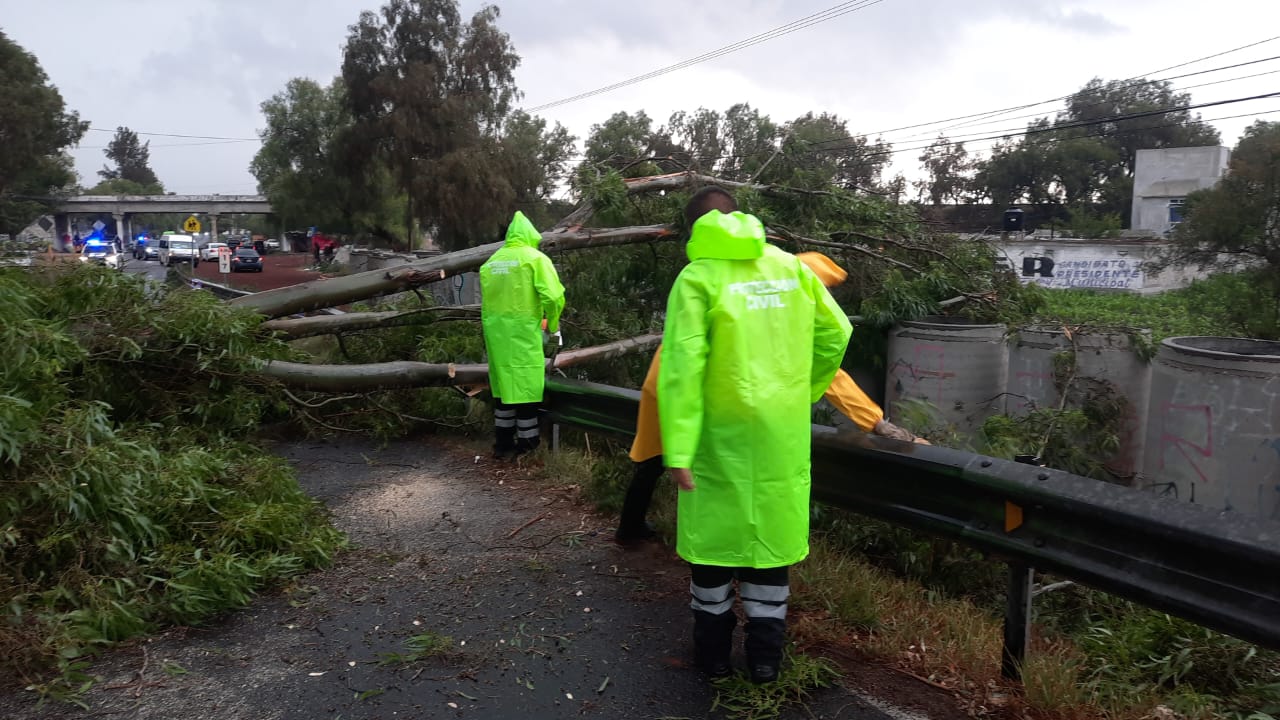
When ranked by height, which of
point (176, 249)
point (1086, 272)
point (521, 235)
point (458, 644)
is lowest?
point (458, 644)

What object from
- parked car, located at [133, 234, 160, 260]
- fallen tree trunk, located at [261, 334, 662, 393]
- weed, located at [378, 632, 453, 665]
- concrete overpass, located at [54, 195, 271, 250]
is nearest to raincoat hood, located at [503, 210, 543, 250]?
fallen tree trunk, located at [261, 334, 662, 393]

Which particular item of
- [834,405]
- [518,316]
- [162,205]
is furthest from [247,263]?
[834,405]

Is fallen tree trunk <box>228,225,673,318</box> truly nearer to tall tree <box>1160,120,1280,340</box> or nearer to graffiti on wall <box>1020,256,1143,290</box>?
tall tree <box>1160,120,1280,340</box>

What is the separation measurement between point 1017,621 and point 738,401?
1179 millimetres

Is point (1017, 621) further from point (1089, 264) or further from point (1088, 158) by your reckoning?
point (1088, 158)

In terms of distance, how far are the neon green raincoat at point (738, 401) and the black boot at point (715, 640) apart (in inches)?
9.2

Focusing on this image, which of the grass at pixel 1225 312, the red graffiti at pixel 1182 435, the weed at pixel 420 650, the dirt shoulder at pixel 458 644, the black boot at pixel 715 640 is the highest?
the grass at pixel 1225 312

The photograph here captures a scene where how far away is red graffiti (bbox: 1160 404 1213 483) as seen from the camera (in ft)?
26.7

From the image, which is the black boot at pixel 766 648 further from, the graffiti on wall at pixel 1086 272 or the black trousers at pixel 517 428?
the graffiti on wall at pixel 1086 272

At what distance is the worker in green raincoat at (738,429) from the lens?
293 centimetres

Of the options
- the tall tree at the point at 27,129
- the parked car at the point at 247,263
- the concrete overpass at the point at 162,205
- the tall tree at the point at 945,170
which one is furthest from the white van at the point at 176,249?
the tall tree at the point at 945,170

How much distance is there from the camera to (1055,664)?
2.84m

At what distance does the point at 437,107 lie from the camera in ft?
127

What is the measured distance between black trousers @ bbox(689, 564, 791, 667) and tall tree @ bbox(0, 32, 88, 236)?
4477cm
